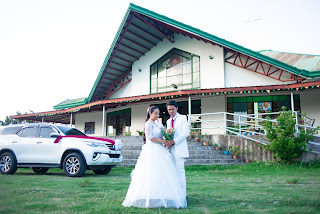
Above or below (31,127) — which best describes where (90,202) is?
below

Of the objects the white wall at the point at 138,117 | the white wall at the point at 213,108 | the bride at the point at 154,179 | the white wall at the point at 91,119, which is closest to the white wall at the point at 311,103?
the white wall at the point at 213,108

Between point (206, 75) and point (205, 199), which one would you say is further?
point (206, 75)

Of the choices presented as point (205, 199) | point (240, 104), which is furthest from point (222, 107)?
point (205, 199)

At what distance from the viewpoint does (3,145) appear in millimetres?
10023

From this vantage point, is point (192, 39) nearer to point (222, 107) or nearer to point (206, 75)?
point (206, 75)

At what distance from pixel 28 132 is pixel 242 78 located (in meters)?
12.5

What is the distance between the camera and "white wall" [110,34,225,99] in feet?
60.7

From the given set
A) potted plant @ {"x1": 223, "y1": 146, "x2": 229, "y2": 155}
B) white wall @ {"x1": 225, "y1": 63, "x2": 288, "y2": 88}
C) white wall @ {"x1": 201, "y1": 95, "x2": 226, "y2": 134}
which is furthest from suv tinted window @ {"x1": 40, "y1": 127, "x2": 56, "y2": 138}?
white wall @ {"x1": 225, "y1": 63, "x2": 288, "y2": 88}

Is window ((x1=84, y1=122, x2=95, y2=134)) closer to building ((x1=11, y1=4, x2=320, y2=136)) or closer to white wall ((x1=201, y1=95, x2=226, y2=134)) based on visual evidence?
building ((x1=11, y1=4, x2=320, y2=136))

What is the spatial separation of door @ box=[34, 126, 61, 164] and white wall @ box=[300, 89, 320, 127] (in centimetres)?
1319

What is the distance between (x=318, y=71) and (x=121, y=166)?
10593 mm

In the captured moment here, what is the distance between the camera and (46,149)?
9.42m

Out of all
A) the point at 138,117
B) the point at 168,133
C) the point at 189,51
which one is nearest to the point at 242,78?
the point at 189,51

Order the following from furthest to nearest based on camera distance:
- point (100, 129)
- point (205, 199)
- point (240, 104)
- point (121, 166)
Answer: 1. point (100, 129)
2. point (240, 104)
3. point (121, 166)
4. point (205, 199)
